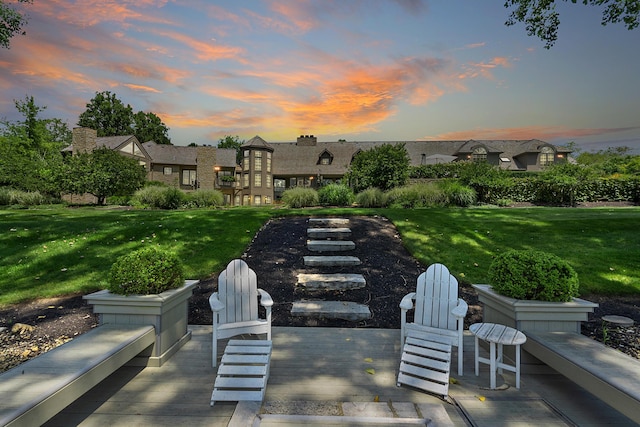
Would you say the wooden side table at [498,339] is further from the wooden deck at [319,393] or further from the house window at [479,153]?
the house window at [479,153]

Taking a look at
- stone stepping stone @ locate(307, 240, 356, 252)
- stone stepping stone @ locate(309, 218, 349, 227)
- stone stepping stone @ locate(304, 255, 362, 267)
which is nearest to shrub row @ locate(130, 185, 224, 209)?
stone stepping stone @ locate(309, 218, 349, 227)

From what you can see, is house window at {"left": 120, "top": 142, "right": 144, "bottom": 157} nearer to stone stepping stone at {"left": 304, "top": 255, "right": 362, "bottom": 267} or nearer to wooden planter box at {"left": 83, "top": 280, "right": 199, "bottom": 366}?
stone stepping stone at {"left": 304, "top": 255, "right": 362, "bottom": 267}

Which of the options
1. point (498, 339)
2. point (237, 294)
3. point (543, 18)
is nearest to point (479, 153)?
point (543, 18)

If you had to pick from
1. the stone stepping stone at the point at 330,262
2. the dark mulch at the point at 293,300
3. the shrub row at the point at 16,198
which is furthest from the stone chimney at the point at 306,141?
the stone stepping stone at the point at 330,262

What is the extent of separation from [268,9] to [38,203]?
70.6 feet

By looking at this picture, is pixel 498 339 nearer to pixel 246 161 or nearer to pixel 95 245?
pixel 95 245

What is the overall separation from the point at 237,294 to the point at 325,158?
3562 centimetres

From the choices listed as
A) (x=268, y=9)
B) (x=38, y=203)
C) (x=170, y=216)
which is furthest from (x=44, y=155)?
(x=268, y=9)

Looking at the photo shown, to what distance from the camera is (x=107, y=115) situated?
54719mm

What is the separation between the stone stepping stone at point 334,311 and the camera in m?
4.58

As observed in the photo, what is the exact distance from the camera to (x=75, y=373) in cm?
214

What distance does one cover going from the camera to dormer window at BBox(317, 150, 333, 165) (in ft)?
124

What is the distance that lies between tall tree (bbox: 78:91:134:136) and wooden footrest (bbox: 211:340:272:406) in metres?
62.8

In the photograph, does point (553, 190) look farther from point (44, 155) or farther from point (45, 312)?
point (44, 155)
